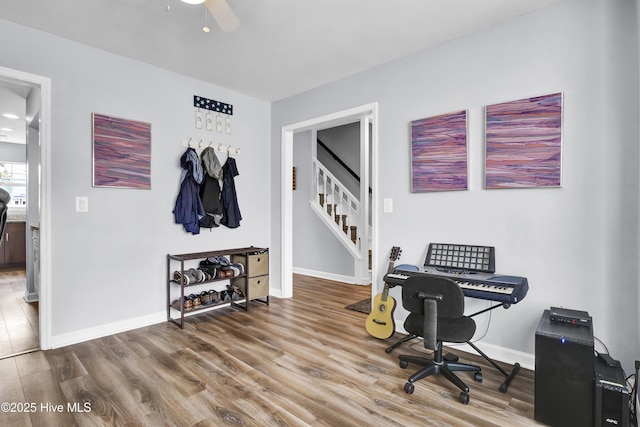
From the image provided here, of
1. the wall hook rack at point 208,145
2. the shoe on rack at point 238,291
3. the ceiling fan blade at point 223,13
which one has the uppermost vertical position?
the ceiling fan blade at point 223,13

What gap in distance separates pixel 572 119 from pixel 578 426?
1.91 m

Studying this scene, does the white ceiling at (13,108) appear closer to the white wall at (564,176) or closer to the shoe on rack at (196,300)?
the shoe on rack at (196,300)

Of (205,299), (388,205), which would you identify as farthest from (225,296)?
(388,205)

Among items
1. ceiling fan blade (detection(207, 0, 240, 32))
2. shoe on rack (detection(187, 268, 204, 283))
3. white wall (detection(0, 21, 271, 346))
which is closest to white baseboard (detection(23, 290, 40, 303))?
white wall (detection(0, 21, 271, 346))

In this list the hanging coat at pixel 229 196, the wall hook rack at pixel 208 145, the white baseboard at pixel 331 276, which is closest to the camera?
the wall hook rack at pixel 208 145

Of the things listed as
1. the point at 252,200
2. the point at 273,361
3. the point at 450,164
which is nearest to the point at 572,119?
the point at 450,164

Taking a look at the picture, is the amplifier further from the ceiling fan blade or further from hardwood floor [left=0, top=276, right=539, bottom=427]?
the ceiling fan blade

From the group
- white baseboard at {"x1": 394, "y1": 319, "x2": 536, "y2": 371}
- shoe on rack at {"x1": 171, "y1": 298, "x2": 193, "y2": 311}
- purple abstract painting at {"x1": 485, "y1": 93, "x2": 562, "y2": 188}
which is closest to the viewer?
purple abstract painting at {"x1": 485, "y1": 93, "x2": 562, "y2": 188}

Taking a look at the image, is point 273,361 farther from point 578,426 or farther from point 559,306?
point 559,306

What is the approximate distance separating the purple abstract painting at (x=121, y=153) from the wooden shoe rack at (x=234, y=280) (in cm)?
89

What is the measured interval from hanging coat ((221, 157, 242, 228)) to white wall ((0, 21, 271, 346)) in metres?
0.20

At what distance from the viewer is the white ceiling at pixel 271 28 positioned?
94.3 inches

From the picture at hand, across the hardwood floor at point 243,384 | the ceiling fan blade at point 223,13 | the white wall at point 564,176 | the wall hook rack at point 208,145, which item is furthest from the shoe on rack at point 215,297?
the ceiling fan blade at point 223,13

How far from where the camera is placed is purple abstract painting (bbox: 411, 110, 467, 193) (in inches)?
111
